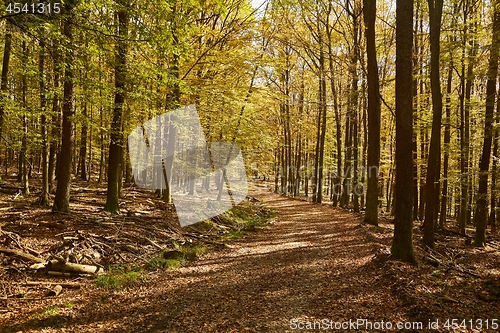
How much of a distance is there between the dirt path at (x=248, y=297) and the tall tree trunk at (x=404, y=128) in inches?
38.5

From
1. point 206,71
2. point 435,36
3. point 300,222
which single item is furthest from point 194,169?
point 435,36

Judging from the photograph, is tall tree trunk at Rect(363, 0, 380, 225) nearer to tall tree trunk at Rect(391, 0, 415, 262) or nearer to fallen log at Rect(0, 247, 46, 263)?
tall tree trunk at Rect(391, 0, 415, 262)

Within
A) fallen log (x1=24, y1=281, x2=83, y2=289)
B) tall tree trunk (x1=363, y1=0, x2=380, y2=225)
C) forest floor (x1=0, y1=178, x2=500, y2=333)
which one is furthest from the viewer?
tall tree trunk (x1=363, y1=0, x2=380, y2=225)

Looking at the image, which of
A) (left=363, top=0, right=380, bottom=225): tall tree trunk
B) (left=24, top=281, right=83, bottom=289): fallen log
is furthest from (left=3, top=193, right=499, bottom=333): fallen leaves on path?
(left=363, top=0, right=380, bottom=225): tall tree trunk

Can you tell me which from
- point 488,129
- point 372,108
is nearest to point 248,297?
point 372,108

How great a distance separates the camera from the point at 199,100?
16297mm

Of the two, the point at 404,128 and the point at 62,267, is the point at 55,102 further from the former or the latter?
the point at 404,128

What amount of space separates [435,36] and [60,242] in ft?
45.1

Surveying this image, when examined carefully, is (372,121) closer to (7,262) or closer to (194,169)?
(194,169)

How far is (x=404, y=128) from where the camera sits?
7816mm

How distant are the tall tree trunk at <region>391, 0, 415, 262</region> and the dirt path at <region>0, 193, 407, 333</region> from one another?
3.21 feet

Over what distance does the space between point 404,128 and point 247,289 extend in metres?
5.55

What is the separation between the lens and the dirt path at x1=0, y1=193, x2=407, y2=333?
542 centimetres

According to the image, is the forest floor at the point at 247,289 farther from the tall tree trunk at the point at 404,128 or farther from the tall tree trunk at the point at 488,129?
the tall tree trunk at the point at 488,129
